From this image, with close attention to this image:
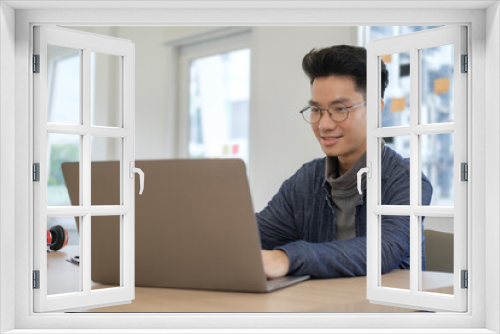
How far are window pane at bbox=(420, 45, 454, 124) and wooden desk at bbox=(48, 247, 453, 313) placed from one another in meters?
2.07

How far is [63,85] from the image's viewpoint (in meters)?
6.06

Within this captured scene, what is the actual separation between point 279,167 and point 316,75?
1.76 metres

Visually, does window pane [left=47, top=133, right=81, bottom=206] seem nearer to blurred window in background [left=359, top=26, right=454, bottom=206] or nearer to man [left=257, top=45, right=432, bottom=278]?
blurred window in background [left=359, top=26, right=454, bottom=206]

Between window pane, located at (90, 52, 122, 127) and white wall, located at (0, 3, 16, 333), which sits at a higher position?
window pane, located at (90, 52, 122, 127)

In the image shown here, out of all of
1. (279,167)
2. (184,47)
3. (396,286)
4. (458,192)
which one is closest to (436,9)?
(458,192)

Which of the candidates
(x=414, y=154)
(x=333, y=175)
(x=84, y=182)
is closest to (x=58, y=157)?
(x=333, y=175)

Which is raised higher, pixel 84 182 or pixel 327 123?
pixel 327 123

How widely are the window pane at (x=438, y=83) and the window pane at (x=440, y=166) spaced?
156 millimetres

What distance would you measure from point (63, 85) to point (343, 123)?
410cm

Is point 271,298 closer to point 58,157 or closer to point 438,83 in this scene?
point 438,83

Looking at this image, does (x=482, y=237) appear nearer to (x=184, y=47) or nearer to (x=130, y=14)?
(x=130, y=14)

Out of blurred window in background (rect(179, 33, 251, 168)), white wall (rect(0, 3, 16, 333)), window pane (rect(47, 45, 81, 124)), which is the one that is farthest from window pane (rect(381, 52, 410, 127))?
window pane (rect(47, 45, 81, 124))

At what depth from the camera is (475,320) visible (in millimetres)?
1646

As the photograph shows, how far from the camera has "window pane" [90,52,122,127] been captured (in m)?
5.76
